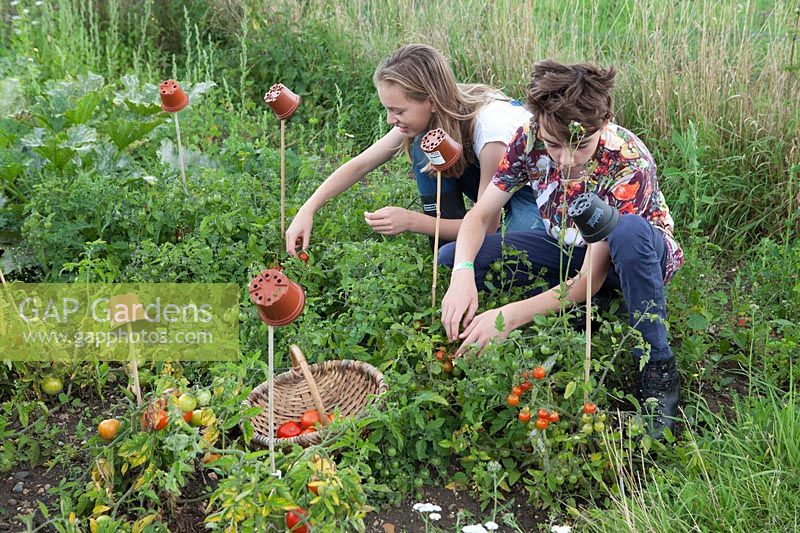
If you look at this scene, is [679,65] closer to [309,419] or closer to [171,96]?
[171,96]

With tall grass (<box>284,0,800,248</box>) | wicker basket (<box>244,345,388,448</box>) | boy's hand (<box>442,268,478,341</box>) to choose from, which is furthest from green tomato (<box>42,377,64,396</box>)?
tall grass (<box>284,0,800,248</box>)

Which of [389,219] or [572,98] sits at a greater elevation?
[572,98]

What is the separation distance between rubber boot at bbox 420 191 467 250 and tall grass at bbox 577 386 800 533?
1.30 meters

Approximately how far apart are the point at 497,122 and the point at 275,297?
151 cm

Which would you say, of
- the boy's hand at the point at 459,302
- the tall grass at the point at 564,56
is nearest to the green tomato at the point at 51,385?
the boy's hand at the point at 459,302

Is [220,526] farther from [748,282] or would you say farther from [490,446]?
[748,282]

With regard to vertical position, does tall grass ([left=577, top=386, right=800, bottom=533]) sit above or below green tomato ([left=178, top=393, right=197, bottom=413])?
below

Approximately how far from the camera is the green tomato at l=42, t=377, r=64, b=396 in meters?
2.89

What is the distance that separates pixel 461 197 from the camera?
350 cm

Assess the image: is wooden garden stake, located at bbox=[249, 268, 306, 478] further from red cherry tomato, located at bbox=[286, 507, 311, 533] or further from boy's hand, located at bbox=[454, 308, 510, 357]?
boy's hand, located at bbox=[454, 308, 510, 357]

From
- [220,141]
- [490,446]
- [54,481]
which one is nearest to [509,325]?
A: [490,446]

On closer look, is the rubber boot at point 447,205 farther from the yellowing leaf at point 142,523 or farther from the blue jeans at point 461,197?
the yellowing leaf at point 142,523

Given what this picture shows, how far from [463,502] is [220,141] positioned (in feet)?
9.93

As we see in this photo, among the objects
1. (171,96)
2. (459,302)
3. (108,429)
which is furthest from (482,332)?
(171,96)
